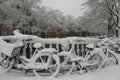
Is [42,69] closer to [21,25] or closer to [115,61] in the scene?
[115,61]

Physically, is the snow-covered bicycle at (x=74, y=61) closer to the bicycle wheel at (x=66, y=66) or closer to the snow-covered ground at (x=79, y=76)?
the bicycle wheel at (x=66, y=66)

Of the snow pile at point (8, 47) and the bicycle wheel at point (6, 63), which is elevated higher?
the snow pile at point (8, 47)

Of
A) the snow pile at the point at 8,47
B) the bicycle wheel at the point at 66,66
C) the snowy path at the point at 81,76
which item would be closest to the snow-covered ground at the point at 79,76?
the snowy path at the point at 81,76

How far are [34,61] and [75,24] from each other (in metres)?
33.8

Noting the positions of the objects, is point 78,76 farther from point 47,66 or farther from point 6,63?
point 6,63

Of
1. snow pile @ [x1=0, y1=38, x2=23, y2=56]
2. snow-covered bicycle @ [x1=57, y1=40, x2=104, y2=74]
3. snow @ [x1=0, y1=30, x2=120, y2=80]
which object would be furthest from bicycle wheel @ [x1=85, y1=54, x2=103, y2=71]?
snow pile @ [x1=0, y1=38, x2=23, y2=56]

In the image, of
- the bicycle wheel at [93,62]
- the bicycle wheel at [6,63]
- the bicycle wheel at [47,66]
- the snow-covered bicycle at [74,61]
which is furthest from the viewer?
the bicycle wheel at [93,62]

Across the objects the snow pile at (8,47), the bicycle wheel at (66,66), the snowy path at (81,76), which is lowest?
the snowy path at (81,76)

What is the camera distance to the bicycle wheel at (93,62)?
4239 millimetres

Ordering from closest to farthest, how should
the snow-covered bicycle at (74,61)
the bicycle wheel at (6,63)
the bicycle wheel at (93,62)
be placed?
the snow-covered bicycle at (74,61)
the bicycle wheel at (6,63)
the bicycle wheel at (93,62)

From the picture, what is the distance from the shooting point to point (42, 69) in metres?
3.79

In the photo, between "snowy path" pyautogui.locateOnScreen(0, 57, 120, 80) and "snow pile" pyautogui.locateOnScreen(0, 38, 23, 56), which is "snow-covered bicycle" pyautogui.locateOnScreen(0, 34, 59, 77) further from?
"snowy path" pyautogui.locateOnScreen(0, 57, 120, 80)

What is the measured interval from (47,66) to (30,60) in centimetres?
44

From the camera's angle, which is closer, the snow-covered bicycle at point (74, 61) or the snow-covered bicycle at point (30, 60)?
the snow-covered bicycle at point (30, 60)
